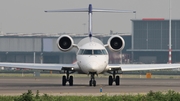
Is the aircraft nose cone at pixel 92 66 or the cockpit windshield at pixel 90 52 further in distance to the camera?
the cockpit windshield at pixel 90 52

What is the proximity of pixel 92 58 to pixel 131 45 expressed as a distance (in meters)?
99.0

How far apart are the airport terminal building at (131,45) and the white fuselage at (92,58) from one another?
3091 inches

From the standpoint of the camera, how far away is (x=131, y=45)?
468ft

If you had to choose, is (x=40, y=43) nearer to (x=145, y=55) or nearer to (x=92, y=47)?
(x=145, y=55)

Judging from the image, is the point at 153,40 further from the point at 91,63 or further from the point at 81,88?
the point at 81,88

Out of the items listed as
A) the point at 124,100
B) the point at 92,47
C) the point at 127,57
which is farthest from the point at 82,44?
the point at 127,57

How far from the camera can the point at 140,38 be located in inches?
5541

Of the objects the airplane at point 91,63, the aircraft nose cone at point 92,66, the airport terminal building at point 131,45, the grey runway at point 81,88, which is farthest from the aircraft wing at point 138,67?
the airport terminal building at point 131,45

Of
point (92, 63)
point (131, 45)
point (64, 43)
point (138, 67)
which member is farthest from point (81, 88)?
point (131, 45)

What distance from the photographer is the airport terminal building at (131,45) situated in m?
129

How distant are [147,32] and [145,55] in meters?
5.03

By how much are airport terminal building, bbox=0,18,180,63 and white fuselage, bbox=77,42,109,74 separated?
78520 mm

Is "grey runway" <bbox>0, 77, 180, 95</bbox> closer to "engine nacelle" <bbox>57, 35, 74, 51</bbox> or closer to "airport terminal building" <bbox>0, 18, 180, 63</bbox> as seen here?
"engine nacelle" <bbox>57, 35, 74, 51</bbox>

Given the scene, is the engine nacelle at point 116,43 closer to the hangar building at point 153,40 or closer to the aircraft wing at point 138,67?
the aircraft wing at point 138,67
